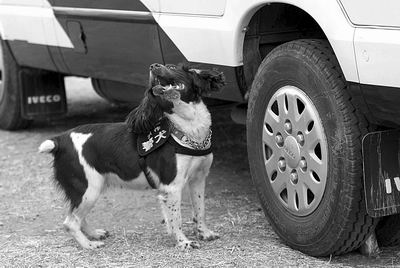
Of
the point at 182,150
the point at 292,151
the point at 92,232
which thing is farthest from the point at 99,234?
the point at 292,151

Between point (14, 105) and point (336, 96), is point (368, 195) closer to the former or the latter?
point (336, 96)

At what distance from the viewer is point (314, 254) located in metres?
3.68

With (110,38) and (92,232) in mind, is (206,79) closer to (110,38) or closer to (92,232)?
(92,232)

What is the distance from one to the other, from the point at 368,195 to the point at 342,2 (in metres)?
0.86

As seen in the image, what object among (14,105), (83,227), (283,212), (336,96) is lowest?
(14,105)

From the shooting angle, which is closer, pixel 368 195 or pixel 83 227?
pixel 368 195

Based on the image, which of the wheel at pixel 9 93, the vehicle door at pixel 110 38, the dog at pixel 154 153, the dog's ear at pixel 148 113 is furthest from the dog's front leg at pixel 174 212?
the wheel at pixel 9 93

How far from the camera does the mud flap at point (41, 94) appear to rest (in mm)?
6930

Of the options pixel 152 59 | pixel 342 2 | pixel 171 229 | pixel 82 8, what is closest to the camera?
pixel 342 2

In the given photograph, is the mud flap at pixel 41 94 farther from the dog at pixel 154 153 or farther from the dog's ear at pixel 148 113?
the dog's ear at pixel 148 113

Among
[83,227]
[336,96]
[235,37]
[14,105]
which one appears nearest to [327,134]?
[336,96]

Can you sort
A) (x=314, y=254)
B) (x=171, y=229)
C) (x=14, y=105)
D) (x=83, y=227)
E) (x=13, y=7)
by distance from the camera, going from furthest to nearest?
(x=14, y=105)
(x=13, y=7)
(x=83, y=227)
(x=171, y=229)
(x=314, y=254)

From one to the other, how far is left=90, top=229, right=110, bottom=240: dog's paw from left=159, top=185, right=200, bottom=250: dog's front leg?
1.59 feet

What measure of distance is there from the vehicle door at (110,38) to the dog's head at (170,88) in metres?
0.88
